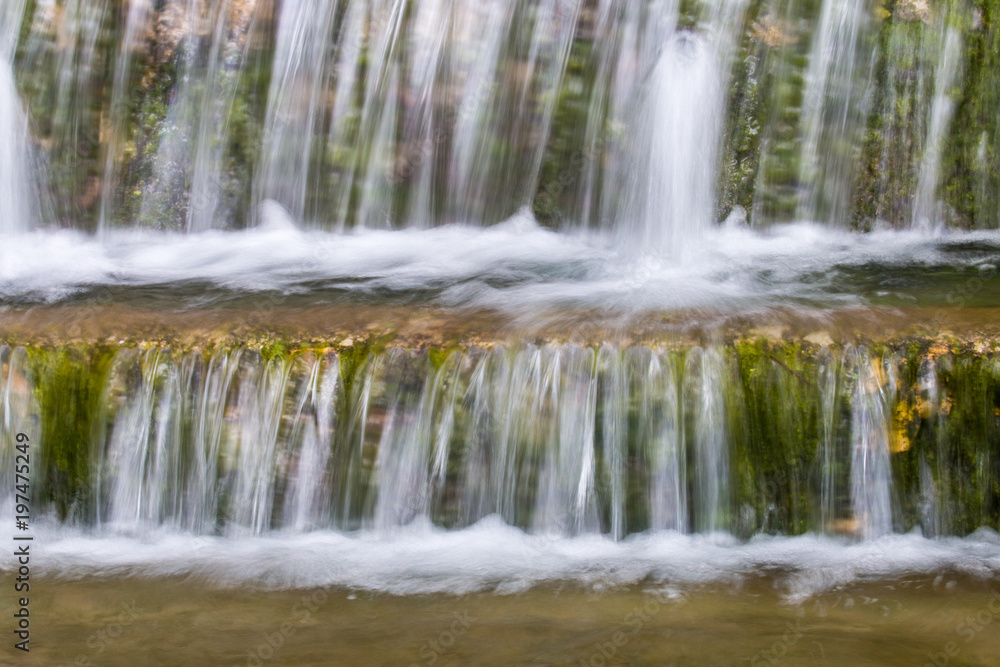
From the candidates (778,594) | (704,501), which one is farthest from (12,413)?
(778,594)

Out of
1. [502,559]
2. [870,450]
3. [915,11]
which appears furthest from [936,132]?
[502,559]

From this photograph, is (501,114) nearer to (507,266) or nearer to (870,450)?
(507,266)

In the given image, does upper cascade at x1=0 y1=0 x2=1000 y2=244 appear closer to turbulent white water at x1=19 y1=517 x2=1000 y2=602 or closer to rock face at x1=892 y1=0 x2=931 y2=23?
rock face at x1=892 y1=0 x2=931 y2=23

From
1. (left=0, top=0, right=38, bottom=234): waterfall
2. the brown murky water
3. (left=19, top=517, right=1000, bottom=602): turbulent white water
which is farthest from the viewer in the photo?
(left=0, top=0, right=38, bottom=234): waterfall

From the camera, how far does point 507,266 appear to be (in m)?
5.73

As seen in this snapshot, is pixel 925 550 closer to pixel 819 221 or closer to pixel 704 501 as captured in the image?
pixel 704 501

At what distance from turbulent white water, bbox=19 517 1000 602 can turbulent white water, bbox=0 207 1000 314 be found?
123cm

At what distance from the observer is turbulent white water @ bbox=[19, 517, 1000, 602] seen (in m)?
3.91

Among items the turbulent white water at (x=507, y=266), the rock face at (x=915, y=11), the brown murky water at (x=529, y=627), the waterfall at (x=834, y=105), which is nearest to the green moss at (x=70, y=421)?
the brown murky water at (x=529, y=627)

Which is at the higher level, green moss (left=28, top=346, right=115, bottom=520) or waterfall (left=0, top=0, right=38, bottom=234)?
waterfall (left=0, top=0, right=38, bottom=234)

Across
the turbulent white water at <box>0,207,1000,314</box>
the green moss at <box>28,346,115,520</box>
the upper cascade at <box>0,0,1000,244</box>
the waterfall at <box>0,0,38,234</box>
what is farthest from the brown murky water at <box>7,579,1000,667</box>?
the waterfall at <box>0,0,38,234</box>

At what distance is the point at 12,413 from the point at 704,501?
3405 millimetres

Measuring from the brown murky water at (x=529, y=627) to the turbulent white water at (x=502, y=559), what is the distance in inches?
3.5

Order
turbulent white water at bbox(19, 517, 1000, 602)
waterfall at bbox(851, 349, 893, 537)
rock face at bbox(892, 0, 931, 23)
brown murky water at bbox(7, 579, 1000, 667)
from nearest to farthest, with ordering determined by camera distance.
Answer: brown murky water at bbox(7, 579, 1000, 667) → turbulent white water at bbox(19, 517, 1000, 602) → waterfall at bbox(851, 349, 893, 537) → rock face at bbox(892, 0, 931, 23)
